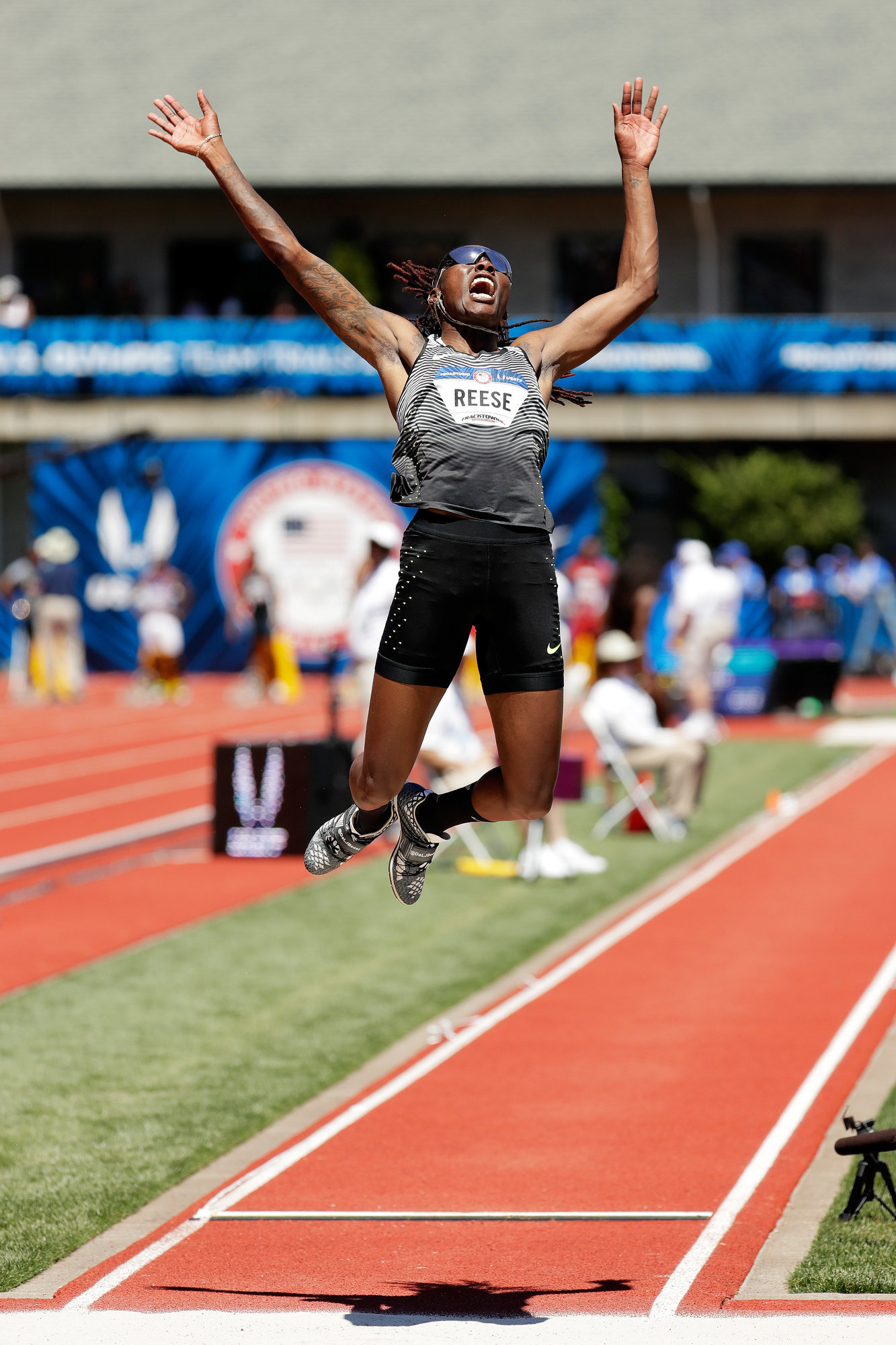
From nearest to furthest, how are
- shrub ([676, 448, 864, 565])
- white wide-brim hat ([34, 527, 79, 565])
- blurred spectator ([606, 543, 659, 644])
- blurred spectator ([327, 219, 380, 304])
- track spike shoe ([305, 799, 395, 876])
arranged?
track spike shoe ([305, 799, 395, 876]), blurred spectator ([606, 543, 659, 644]), white wide-brim hat ([34, 527, 79, 565]), shrub ([676, 448, 864, 565]), blurred spectator ([327, 219, 380, 304])

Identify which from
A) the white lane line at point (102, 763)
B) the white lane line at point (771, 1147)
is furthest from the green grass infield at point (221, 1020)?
the white lane line at point (102, 763)

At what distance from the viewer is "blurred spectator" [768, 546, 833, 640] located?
2569 centimetres

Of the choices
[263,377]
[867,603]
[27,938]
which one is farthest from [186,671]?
[27,938]

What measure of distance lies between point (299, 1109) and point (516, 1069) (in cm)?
97

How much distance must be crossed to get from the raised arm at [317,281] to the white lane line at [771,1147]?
2.35m

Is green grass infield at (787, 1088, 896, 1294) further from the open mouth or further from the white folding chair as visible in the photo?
the white folding chair

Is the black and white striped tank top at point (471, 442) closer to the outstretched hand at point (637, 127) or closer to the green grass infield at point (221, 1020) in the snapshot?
the outstretched hand at point (637, 127)

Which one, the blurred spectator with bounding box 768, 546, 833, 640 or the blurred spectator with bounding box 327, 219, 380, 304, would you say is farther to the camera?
the blurred spectator with bounding box 327, 219, 380, 304

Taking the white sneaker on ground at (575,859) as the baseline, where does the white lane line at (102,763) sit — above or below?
below

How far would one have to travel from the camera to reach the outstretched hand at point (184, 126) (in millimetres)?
4793

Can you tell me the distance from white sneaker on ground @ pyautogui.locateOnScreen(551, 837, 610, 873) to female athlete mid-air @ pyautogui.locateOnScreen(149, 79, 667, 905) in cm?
704

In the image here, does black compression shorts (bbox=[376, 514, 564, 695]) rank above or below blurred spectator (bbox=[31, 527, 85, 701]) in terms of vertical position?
above

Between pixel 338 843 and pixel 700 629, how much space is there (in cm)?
1366

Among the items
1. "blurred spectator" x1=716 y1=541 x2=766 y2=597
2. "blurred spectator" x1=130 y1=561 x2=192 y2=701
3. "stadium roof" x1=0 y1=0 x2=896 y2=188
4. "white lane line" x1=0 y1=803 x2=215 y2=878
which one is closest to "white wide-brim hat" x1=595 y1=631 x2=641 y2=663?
"white lane line" x1=0 y1=803 x2=215 y2=878
